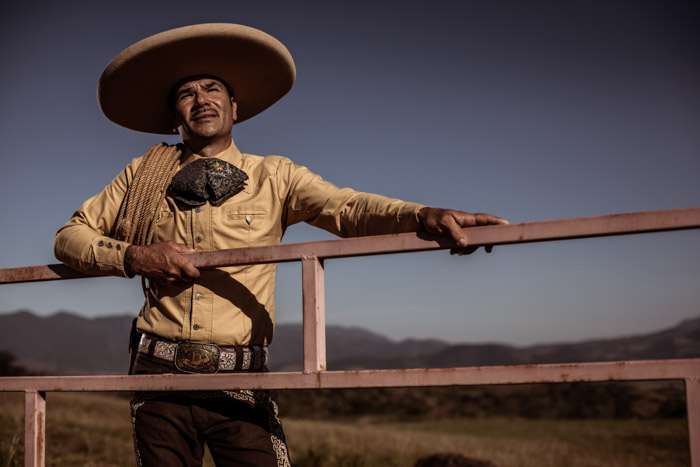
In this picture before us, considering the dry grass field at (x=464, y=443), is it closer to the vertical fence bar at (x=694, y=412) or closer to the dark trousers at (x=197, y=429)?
the dark trousers at (x=197, y=429)

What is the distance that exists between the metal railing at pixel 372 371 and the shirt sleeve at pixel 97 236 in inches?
4.3

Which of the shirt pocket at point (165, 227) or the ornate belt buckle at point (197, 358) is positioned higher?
the shirt pocket at point (165, 227)

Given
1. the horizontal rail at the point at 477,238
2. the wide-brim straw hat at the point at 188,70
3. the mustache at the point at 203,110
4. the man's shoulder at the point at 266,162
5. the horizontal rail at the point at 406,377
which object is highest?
the wide-brim straw hat at the point at 188,70

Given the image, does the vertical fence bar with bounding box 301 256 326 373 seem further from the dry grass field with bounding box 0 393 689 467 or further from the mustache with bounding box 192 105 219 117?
the dry grass field with bounding box 0 393 689 467

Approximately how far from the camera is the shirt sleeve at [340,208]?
2.40 metres

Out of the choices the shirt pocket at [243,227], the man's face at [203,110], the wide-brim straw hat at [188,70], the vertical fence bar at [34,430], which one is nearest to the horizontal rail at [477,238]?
the shirt pocket at [243,227]

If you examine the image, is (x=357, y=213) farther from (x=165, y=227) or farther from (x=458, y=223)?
(x=165, y=227)

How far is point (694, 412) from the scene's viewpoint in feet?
5.57

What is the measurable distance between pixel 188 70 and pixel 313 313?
1.55m

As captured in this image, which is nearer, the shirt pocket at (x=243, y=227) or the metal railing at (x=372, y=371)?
the metal railing at (x=372, y=371)

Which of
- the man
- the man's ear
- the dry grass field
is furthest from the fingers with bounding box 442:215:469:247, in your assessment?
the dry grass field

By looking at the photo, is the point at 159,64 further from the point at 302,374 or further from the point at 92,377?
the point at 302,374

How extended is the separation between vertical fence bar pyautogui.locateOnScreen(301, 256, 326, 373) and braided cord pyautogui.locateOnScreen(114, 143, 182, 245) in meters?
0.97

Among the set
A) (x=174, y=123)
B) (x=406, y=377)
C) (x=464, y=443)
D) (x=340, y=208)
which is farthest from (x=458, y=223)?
(x=464, y=443)
